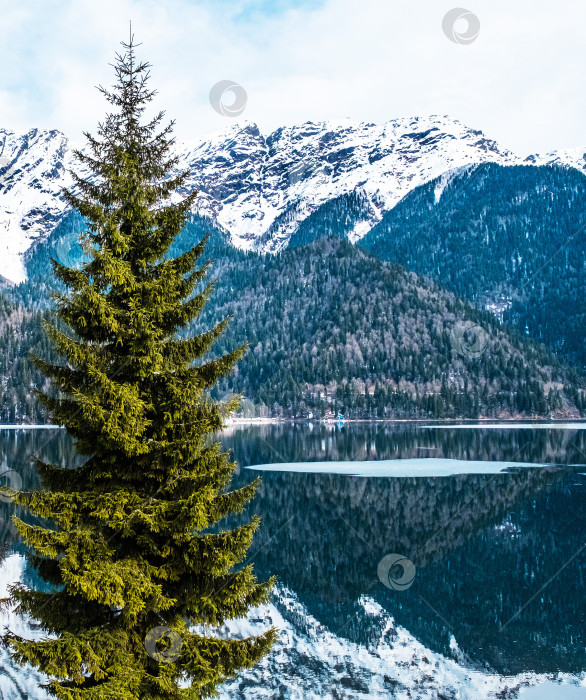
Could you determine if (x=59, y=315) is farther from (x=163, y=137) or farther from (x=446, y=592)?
(x=446, y=592)

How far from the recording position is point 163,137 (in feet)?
51.0

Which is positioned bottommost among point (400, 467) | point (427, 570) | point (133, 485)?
point (427, 570)

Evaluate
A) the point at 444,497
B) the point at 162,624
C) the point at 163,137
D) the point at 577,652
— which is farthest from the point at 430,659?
the point at 444,497

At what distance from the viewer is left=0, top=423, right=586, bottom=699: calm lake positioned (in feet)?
73.8

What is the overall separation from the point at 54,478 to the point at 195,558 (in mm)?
3487

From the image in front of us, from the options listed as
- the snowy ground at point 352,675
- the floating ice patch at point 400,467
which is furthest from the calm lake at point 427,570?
the floating ice patch at point 400,467

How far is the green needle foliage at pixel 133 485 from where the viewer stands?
12.4 metres

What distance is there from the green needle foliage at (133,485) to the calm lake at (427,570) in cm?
859

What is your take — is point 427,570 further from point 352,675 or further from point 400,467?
point 400,467

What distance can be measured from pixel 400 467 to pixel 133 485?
64999mm

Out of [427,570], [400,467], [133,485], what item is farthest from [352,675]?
[400,467]

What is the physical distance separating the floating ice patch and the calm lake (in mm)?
355

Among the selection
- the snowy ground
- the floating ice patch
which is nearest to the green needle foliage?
the snowy ground

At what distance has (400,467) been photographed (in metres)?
76.0
